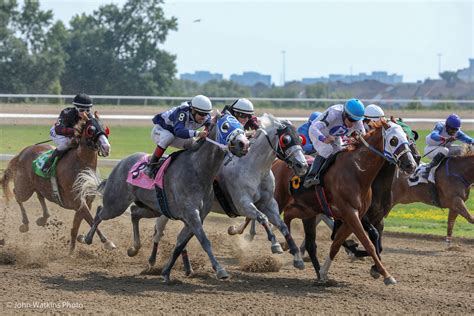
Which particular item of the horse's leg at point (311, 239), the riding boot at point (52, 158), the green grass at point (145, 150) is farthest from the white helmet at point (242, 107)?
the green grass at point (145, 150)

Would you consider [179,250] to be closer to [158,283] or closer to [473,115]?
[158,283]

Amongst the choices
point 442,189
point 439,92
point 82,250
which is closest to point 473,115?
point 442,189

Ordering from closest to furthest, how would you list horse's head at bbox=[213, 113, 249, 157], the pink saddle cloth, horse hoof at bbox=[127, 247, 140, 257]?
horse's head at bbox=[213, 113, 249, 157] → the pink saddle cloth → horse hoof at bbox=[127, 247, 140, 257]

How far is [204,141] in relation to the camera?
9.91 meters

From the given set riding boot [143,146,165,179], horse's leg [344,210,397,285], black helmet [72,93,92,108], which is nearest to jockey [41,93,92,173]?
black helmet [72,93,92,108]

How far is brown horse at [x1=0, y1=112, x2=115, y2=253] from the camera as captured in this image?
11883 mm

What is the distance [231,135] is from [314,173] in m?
1.53

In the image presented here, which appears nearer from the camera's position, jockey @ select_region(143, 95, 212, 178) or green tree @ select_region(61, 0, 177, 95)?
jockey @ select_region(143, 95, 212, 178)

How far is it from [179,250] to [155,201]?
819 millimetres

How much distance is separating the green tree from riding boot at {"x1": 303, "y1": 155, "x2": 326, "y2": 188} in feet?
122

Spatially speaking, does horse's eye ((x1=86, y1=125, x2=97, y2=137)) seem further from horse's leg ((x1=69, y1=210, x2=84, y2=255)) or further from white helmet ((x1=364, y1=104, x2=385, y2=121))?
white helmet ((x1=364, y1=104, x2=385, y2=121))

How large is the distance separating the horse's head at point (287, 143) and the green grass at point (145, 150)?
604 centimetres

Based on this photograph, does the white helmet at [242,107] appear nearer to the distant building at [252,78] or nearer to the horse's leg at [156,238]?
the horse's leg at [156,238]

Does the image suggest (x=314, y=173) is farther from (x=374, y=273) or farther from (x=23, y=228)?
(x=23, y=228)
